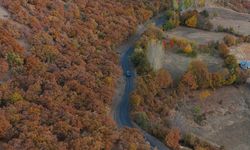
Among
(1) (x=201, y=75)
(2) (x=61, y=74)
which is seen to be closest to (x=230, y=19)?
(1) (x=201, y=75)

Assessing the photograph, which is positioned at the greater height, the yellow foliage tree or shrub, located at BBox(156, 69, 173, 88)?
the yellow foliage tree

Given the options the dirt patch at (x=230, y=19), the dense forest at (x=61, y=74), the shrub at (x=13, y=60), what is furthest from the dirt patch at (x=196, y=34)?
the shrub at (x=13, y=60)

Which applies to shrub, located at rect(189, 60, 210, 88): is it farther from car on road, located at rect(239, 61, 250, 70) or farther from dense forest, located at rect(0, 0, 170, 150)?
dense forest, located at rect(0, 0, 170, 150)

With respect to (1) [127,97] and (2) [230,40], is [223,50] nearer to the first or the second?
(2) [230,40]

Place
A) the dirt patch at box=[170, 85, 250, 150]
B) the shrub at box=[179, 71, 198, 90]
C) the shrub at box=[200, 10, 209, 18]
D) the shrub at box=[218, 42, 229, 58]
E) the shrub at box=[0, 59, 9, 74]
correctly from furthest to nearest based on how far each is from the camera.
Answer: the shrub at box=[200, 10, 209, 18] < the shrub at box=[218, 42, 229, 58] < the shrub at box=[179, 71, 198, 90] < the dirt patch at box=[170, 85, 250, 150] < the shrub at box=[0, 59, 9, 74]

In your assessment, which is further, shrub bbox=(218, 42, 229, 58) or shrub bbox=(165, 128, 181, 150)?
shrub bbox=(218, 42, 229, 58)

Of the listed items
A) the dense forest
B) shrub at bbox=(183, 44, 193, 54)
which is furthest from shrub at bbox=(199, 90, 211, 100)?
the dense forest

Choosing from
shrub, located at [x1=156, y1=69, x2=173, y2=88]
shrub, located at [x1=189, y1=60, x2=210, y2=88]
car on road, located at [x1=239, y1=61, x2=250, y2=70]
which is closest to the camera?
shrub, located at [x1=156, y1=69, x2=173, y2=88]

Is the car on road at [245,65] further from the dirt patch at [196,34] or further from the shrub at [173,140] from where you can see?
the shrub at [173,140]
